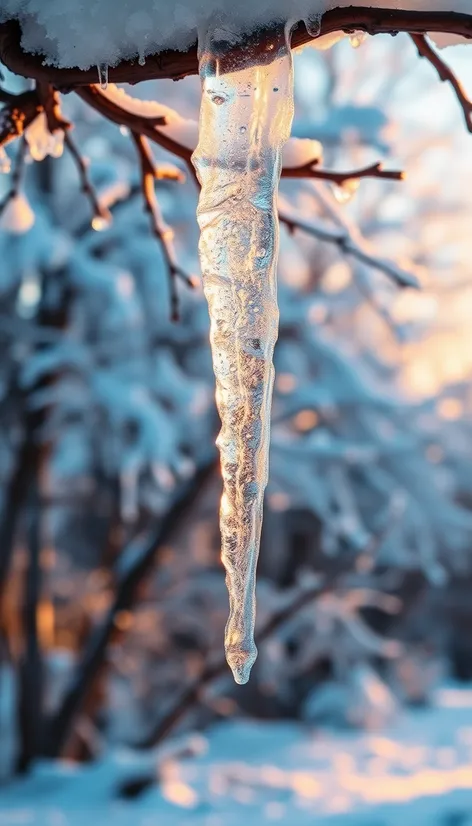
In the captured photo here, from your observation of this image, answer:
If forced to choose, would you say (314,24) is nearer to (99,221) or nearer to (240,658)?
(240,658)

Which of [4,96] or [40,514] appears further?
[40,514]

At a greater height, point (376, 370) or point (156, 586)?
point (376, 370)

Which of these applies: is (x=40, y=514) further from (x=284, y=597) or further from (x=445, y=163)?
(x=445, y=163)

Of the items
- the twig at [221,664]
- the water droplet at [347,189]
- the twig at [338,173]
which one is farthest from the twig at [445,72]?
the twig at [221,664]

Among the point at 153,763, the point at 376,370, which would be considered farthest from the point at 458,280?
the point at 153,763

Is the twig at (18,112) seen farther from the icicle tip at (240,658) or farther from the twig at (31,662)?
the twig at (31,662)

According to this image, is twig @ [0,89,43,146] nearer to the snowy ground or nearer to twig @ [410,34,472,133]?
twig @ [410,34,472,133]
